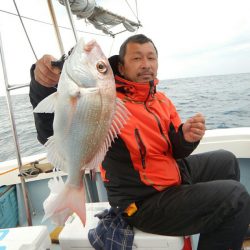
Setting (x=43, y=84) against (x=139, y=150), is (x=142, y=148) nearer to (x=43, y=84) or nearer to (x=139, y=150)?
(x=139, y=150)

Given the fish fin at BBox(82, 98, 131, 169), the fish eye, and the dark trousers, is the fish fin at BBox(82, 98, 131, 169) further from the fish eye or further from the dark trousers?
the dark trousers

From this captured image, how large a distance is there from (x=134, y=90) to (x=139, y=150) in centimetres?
50

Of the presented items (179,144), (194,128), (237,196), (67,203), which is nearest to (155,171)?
(179,144)

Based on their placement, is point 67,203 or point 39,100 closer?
point 67,203

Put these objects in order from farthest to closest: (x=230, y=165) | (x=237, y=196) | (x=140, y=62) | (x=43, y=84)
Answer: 1. (x=230, y=165)
2. (x=140, y=62)
3. (x=237, y=196)
4. (x=43, y=84)

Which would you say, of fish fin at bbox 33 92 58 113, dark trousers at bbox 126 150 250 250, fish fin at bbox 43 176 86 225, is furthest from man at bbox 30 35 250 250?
fish fin at bbox 43 176 86 225

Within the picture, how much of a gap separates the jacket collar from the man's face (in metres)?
0.10

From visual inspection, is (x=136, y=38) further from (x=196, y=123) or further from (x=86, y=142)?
(x=86, y=142)

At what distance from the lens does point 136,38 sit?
7.29 feet

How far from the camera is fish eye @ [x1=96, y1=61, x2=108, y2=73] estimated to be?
1.26 metres

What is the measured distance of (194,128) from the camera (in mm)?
1872

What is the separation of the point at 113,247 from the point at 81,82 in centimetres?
118

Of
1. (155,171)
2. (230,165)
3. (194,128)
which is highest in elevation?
(194,128)

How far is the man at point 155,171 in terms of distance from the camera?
1788 mm
